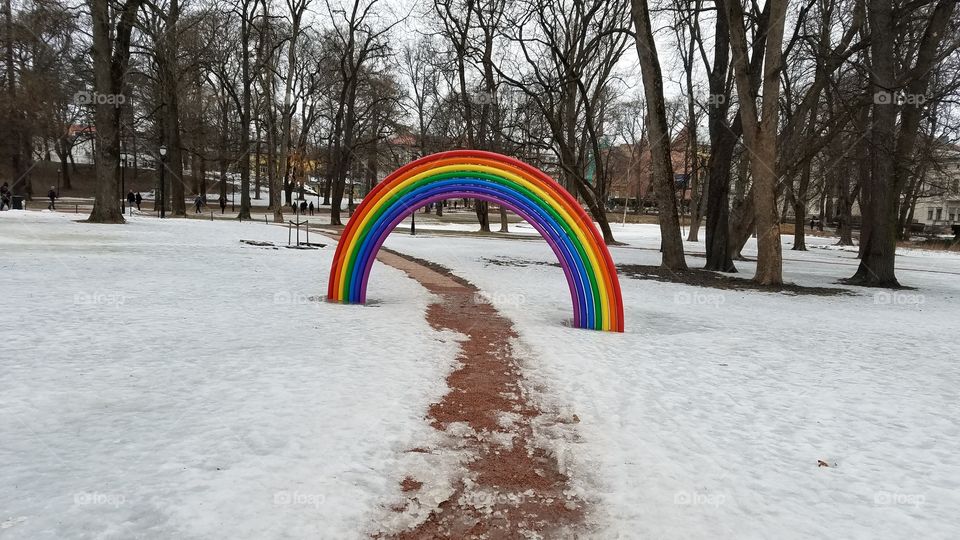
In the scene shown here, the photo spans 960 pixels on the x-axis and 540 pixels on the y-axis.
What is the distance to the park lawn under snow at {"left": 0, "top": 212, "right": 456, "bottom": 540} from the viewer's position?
2.97 metres

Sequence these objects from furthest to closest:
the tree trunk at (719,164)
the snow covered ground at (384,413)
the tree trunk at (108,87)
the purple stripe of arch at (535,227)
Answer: the tree trunk at (108,87), the tree trunk at (719,164), the purple stripe of arch at (535,227), the snow covered ground at (384,413)

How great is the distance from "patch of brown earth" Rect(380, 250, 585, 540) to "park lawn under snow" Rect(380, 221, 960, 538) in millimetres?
230

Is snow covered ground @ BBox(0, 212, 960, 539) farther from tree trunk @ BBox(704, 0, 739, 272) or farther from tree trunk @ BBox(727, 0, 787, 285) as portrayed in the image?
tree trunk @ BBox(704, 0, 739, 272)

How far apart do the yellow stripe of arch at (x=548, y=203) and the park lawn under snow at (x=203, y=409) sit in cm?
171

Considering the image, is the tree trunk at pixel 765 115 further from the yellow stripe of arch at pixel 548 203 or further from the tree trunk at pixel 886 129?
the yellow stripe of arch at pixel 548 203

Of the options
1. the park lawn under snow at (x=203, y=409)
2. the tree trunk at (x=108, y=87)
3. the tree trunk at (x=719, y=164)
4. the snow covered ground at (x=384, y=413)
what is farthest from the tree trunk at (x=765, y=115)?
the tree trunk at (x=108, y=87)

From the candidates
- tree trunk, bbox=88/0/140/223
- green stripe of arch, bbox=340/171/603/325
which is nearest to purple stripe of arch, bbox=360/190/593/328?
green stripe of arch, bbox=340/171/603/325

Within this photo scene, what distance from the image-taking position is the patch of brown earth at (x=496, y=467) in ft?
10.3

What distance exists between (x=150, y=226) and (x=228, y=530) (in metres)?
21.6

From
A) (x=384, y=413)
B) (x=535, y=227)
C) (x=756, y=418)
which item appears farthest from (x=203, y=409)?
(x=535, y=227)

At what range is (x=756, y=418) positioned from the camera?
480cm

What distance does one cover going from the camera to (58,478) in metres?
3.18

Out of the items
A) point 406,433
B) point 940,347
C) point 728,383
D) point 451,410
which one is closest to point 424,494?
point 406,433

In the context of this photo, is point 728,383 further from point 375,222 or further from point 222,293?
point 222,293
